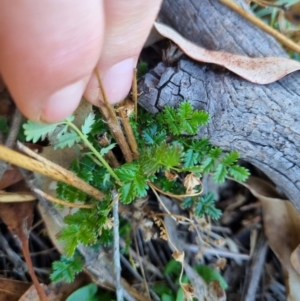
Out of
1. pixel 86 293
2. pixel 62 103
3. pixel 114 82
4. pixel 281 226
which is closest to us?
pixel 62 103

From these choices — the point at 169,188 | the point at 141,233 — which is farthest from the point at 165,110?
the point at 141,233

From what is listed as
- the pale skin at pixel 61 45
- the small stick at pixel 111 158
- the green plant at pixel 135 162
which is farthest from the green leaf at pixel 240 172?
the pale skin at pixel 61 45

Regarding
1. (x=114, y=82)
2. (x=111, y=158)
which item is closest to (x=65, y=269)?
(x=111, y=158)

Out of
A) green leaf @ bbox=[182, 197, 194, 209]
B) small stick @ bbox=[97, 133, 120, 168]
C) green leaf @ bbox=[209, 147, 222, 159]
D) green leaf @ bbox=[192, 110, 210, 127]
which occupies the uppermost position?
small stick @ bbox=[97, 133, 120, 168]

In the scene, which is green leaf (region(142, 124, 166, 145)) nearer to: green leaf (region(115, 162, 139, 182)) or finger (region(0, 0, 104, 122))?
green leaf (region(115, 162, 139, 182))

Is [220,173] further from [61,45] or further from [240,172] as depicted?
[61,45]

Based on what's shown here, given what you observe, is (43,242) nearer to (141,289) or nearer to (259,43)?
(141,289)

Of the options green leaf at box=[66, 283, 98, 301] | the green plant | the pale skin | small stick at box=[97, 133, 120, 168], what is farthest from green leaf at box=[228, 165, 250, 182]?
green leaf at box=[66, 283, 98, 301]
